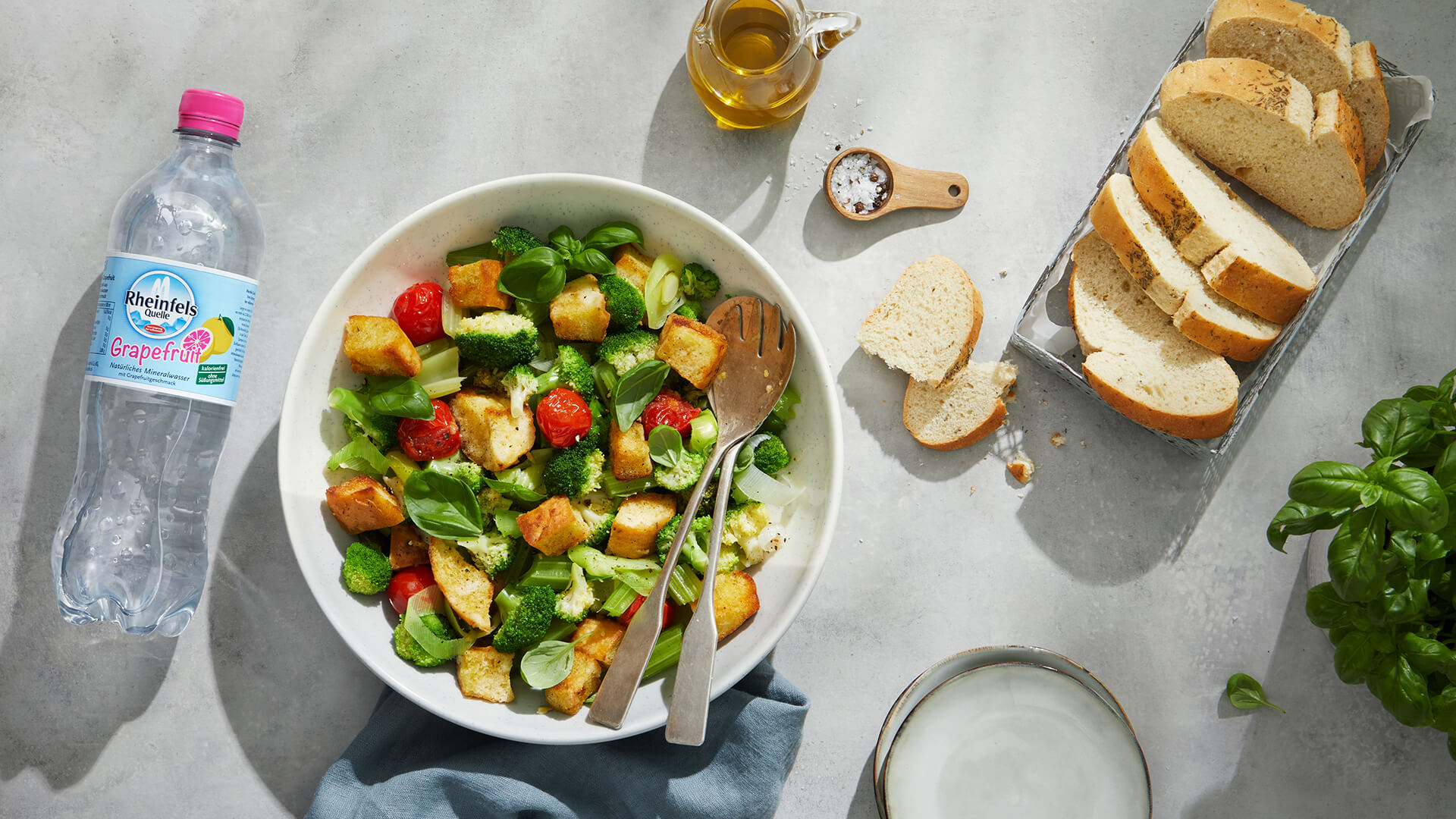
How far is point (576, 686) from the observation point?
2.21m

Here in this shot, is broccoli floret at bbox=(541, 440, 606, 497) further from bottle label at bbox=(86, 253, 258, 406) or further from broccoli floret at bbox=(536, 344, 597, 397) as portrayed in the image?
bottle label at bbox=(86, 253, 258, 406)

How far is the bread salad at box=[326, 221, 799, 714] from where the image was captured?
2.17 metres

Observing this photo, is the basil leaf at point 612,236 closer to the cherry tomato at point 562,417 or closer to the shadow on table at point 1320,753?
the cherry tomato at point 562,417

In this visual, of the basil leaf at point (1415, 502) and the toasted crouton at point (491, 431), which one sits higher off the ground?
the basil leaf at point (1415, 502)

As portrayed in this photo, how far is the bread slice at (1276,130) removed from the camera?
253 centimetres

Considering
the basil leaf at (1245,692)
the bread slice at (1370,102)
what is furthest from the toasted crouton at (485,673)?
the bread slice at (1370,102)

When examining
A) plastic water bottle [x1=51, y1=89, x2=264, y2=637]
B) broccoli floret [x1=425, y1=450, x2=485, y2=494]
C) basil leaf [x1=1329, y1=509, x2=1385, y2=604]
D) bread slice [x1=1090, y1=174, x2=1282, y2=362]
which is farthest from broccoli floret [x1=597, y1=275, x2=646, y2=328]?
basil leaf [x1=1329, y1=509, x2=1385, y2=604]

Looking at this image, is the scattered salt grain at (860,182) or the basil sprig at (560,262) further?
the scattered salt grain at (860,182)

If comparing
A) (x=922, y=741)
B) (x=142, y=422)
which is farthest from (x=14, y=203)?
(x=922, y=741)

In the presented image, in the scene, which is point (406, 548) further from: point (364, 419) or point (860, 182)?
point (860, 182)

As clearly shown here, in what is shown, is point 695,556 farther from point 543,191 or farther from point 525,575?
point 543,191

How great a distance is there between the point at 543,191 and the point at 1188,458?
2.26 meters

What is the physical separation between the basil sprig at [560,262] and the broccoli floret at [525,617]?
80cm

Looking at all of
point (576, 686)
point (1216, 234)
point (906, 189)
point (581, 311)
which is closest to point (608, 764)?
point (576, 686)
